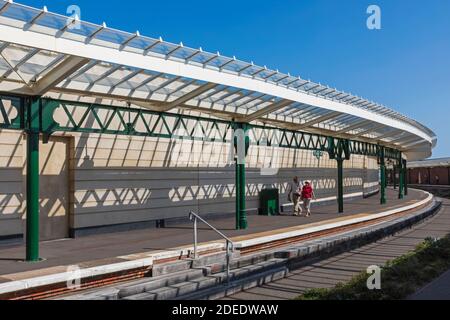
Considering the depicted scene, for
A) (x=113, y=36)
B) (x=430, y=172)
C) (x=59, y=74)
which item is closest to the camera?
(x=113, y=36)

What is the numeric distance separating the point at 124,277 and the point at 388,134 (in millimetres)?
22627

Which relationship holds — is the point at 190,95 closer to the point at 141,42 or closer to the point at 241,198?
the point at 141,42

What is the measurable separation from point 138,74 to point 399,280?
25.6 ft

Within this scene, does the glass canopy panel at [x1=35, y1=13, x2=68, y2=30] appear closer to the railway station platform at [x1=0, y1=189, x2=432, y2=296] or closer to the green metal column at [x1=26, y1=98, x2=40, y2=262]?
the green metal column at [x1=26, y1=98, x2=40, y2=262]

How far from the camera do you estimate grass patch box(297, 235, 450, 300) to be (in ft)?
26.7

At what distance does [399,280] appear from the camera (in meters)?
9.19

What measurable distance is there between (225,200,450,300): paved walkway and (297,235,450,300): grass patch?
26 centimetres

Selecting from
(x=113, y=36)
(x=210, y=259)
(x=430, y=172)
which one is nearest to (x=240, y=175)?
(x=210, y=259)

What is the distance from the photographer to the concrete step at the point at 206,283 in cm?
823

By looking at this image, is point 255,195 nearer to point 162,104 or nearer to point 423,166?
point 162,104

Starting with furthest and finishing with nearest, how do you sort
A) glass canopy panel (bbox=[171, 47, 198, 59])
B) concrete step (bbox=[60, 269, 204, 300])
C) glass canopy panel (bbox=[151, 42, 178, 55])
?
glass canopy panel (bbox=[171, 47, 198, 59])
glass canopy panel (bbox=[151, 42, 178, 55])
concrete step (bbox=[60, 269, 204, 300])

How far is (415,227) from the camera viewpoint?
21859 mm

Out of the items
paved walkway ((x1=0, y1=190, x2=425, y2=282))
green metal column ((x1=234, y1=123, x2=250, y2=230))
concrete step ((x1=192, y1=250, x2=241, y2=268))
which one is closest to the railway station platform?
paved walkway ((x1=0, y1=190, x2=425, y2=282))

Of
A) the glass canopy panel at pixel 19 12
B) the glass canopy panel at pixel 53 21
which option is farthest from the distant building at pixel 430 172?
the glass canopy panel at pixel 19 12
